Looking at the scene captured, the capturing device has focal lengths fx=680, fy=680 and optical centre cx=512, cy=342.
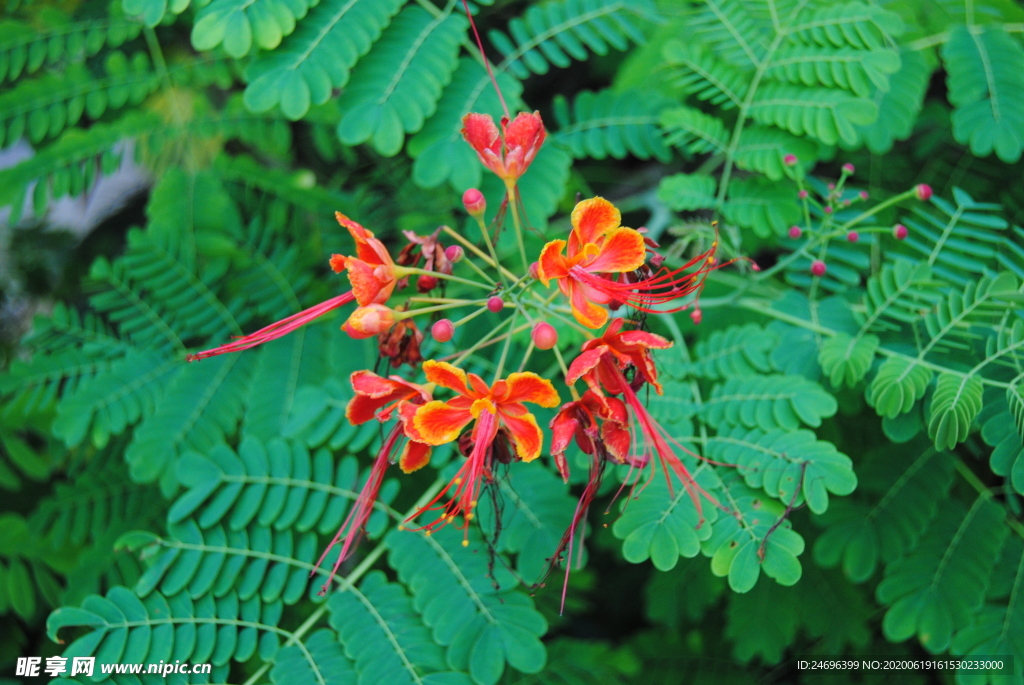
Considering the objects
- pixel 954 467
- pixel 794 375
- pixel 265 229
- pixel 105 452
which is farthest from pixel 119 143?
pixel 954 467

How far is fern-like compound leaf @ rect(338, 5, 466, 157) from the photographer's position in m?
1.80

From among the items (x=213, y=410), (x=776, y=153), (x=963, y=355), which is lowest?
(x=963, y=355)

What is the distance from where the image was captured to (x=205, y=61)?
2580 mm

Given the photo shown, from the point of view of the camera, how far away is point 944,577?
5.97 feet

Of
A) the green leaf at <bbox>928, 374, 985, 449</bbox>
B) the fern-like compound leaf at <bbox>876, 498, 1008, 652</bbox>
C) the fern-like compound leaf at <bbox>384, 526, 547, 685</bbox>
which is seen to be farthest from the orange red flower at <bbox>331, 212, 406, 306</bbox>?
the fern-like compound leaf at <bbox>876, 498, 1008, 652</bbox>

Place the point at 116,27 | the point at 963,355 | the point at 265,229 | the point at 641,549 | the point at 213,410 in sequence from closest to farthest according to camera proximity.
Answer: the point at 641,549 < the point at 963,355 < the point at 213,410 < the point at 116,27 < the point at 265,229

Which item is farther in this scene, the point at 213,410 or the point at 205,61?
the point at 205,61

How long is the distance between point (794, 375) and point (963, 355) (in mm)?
393

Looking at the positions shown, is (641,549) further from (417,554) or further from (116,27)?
(116,27)

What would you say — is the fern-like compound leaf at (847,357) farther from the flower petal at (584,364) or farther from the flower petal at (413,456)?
the flower petal at (413,456)

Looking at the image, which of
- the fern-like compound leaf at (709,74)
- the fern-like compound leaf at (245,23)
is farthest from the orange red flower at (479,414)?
the fern-like compound leaf at (709,74)

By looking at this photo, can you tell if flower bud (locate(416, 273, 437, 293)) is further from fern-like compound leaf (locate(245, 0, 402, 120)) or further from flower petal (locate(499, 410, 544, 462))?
fern-like compound leaf (locate(245, 0, 402, 120))

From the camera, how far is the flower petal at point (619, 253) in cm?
134

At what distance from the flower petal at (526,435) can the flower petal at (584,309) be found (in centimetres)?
22
